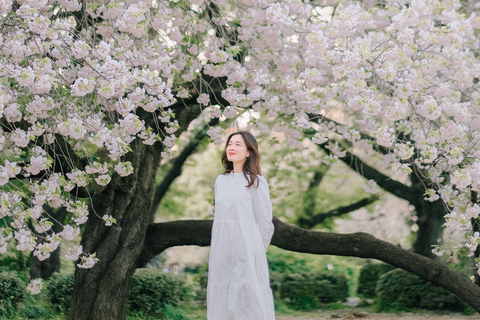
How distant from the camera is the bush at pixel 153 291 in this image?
29.7 feet

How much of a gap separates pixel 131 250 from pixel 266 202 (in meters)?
2.54

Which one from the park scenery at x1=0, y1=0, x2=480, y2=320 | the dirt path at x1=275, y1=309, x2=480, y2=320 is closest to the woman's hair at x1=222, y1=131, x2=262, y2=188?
the park scenery at x1=0, y1=0, x2=480, y2=320

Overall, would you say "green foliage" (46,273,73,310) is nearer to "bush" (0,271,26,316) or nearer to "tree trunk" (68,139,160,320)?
"bush" (0,271,26,316)

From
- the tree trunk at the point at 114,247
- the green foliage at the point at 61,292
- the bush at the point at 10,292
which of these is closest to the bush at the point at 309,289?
the green foliage at the point at 61,292

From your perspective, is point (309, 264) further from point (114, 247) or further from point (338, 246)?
point (114, 247)

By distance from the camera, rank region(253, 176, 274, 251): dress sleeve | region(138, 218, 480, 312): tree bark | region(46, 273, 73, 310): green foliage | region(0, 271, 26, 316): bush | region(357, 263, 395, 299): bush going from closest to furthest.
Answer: region(253, 176, 274, 251): dress sleeve
region(138, 218, 480, 312): tree bark
region(0, 271, 26, 316): bush
region(46, 273, 73, 310): green foliage
region(357, 263, 395, 299): bush

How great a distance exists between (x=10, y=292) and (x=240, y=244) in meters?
5.43

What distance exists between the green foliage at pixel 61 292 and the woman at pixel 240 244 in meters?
5.46

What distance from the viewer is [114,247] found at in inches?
228

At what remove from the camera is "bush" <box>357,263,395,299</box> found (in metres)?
10.9

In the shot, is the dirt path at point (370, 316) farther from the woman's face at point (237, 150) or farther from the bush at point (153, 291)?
the woman's face at point (237, 150)

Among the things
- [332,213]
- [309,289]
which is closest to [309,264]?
[309,289]

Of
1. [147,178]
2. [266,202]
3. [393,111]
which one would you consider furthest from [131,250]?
[393,111]

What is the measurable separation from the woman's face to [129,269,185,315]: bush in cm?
575
